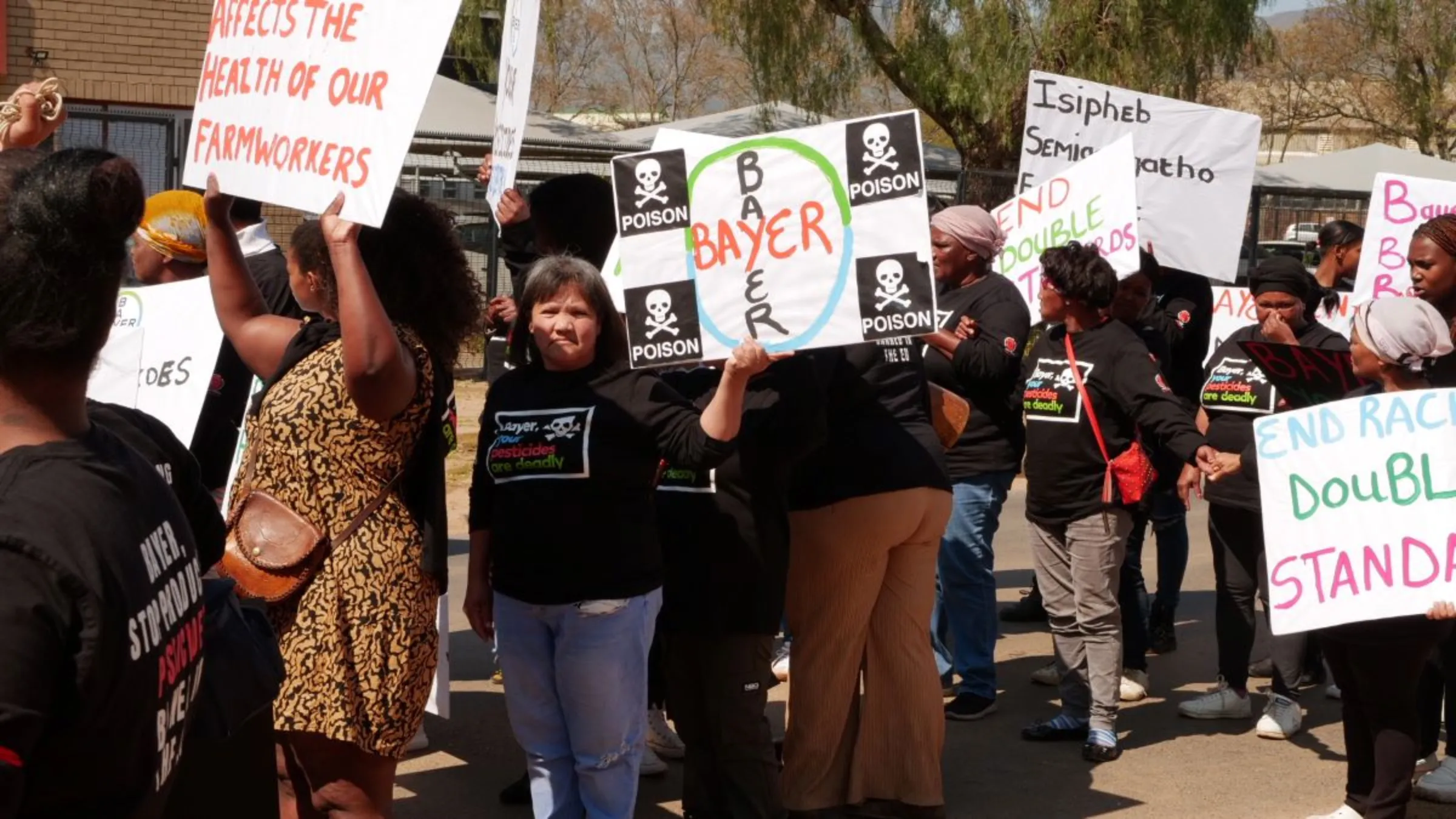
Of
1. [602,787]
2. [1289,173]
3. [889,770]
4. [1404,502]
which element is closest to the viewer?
[602,787]

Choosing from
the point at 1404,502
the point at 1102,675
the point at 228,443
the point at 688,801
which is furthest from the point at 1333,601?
the point at 228,443

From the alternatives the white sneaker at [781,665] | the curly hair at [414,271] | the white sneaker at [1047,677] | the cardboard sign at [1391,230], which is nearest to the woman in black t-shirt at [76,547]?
the curly hair at [414,271]

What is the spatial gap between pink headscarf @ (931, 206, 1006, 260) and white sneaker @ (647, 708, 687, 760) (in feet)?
7.07

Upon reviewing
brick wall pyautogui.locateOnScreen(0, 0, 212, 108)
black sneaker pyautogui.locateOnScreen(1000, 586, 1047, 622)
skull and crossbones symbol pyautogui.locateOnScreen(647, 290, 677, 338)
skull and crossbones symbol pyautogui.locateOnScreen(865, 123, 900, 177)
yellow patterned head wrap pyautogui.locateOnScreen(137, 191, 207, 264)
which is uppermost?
brick wall pyautogui.locateOnScreen(0, 0, 212, 108)

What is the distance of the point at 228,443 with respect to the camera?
16.8 ft

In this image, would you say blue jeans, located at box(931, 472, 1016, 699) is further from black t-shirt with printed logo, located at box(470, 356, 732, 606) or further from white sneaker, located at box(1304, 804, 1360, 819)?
black t-shirt with printed logo, located at box(470, 356, 732, 606)

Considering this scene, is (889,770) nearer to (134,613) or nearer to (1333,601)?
(1333,601)

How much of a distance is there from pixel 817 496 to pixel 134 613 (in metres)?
3.34

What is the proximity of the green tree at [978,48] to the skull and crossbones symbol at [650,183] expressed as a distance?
16.0m

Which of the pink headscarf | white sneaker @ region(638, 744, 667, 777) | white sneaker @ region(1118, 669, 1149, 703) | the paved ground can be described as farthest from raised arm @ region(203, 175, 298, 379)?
white sneaker @ region(1118, 669, 1149, 703)

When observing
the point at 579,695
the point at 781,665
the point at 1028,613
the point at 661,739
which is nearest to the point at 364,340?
the point at 579,695

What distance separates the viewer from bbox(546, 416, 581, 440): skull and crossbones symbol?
427 centimetres

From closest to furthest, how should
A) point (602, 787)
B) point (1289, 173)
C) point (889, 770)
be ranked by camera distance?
point (602, 787) < point (889, 770) < point (1289, 173)

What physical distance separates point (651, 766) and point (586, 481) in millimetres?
1873
